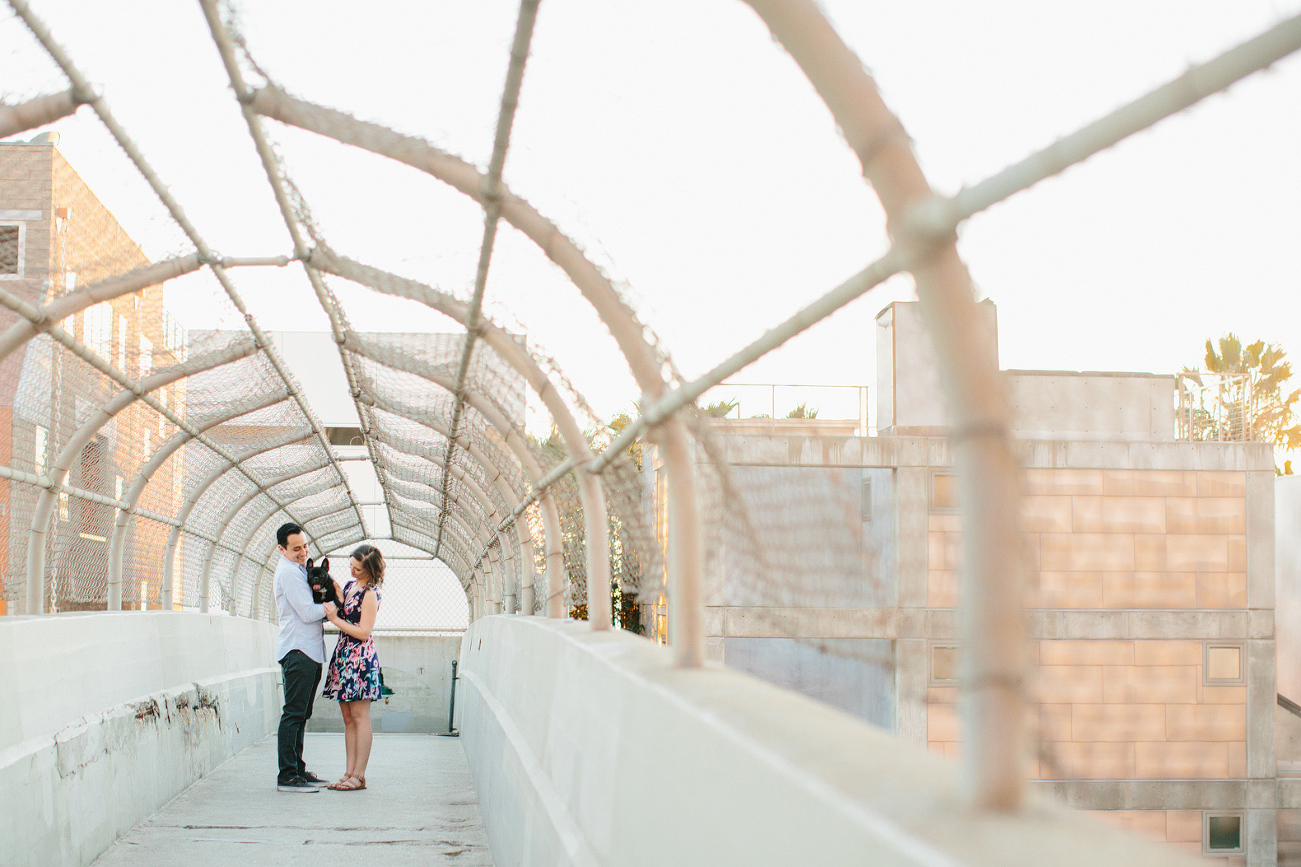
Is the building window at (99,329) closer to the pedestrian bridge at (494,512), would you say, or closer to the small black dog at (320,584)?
the pedestrian bridge at (494,512)

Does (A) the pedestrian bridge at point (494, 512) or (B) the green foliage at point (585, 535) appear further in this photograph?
(B) the green foliage at point (585, 535)

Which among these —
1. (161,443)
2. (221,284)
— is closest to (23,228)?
(221,284)

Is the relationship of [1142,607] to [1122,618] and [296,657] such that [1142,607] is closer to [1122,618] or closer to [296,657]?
[1122,618]

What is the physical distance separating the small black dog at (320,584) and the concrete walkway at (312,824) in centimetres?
135

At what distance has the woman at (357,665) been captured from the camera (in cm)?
811

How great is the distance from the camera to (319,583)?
8.58m

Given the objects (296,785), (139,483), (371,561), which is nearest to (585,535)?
(371,561)

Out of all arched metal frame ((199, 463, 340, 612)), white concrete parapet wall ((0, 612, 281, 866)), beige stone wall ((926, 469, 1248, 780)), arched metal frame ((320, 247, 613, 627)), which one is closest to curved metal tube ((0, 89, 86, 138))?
arched metal frame ((320, 247, 613, 627))

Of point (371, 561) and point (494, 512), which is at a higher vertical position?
point (494, 512)

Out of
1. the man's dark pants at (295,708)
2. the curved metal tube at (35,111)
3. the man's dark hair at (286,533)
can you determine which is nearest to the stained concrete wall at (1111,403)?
the man's dark hair at (286,533)

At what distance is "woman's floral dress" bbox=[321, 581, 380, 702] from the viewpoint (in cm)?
812

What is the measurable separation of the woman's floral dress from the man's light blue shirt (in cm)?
16

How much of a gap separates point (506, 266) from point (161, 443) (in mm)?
6090

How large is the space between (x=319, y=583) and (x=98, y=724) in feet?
8.07
